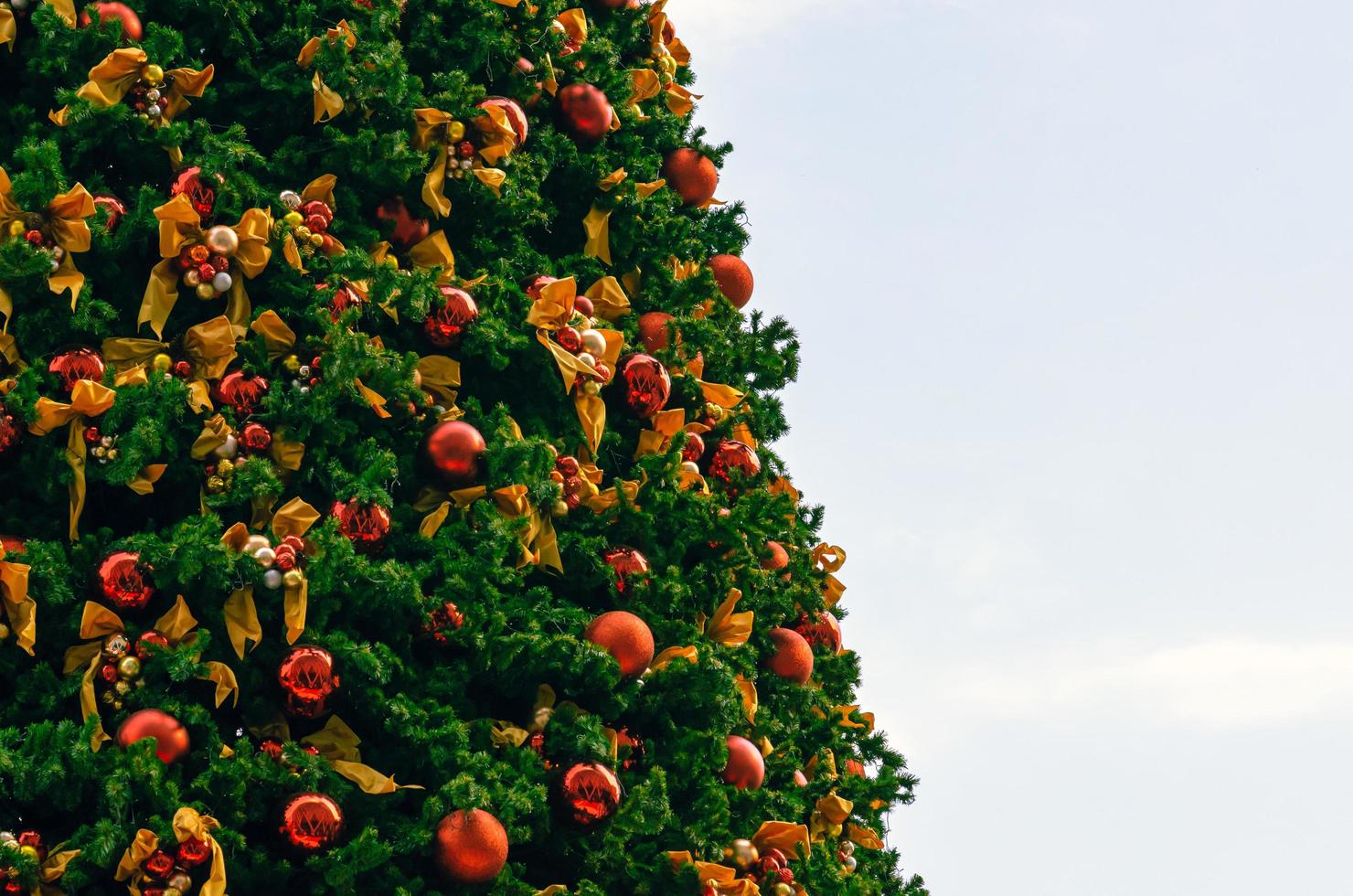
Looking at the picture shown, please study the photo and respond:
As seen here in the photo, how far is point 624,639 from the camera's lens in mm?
3992

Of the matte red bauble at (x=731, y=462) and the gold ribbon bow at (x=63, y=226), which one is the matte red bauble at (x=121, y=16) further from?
the matte red bauble at (x=731, y=462)

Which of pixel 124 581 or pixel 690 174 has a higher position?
pixel 690 174

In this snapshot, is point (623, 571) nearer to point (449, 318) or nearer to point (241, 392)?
point (449, 318)

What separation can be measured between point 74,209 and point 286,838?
66.7 inches

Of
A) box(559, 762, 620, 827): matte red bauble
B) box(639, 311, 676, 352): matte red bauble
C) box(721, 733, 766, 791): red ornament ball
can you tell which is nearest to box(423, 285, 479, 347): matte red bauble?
box(639, 311, 676, 352): matte red bauble

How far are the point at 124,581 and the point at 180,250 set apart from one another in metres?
0.91

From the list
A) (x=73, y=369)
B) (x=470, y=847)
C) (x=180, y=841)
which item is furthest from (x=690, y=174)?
(x=180, y=841)

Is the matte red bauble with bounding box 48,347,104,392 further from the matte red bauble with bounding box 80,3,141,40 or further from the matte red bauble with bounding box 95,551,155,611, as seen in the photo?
the matte red bauble with bounding box 80,3,141,40

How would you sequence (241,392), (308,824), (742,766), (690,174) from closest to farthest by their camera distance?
(308,824) < (241,392) < (742,766) < (690,174)

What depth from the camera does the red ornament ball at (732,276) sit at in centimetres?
532

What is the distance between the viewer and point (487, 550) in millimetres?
3957

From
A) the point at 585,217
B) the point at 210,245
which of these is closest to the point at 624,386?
the point at 585,217

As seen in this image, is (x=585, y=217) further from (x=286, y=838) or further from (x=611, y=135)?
(x=286, y=838)

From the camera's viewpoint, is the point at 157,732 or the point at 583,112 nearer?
the point at 157,732
